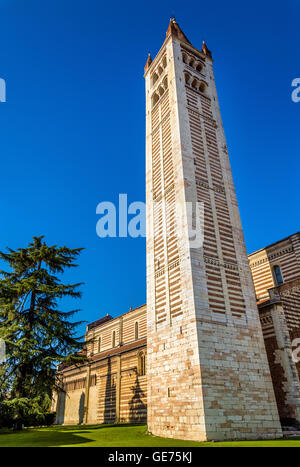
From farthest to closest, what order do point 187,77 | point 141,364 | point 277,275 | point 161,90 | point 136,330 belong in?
1. point 136,330
2. point 141,364
3. point 161,90
4. point 277,275
5. point 187,77

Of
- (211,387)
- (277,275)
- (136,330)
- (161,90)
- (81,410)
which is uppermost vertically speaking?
(161,90)

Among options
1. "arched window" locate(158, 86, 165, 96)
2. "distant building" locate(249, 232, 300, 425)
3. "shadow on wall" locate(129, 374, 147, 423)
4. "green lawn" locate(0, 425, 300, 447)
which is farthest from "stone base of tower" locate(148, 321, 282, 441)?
"arched window" locate(158, 86, 165, 96)

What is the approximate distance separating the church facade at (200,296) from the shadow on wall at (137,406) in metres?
0.07

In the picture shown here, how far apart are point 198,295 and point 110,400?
1919 centimetres

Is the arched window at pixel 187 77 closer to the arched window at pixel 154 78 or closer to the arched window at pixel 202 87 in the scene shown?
the arched window at pixel 202 87

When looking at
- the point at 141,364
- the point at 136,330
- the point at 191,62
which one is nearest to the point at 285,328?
the point at 141,364

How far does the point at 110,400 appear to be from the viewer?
28.1 metres

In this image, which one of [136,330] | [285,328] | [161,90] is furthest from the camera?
[136,330]

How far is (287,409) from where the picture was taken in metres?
15.1

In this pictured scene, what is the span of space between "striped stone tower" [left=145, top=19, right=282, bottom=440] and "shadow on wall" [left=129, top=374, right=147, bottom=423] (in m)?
10.7

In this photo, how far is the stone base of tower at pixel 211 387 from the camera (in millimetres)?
11914

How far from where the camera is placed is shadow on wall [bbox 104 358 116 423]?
27172 millimetres

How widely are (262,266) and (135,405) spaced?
14.3m

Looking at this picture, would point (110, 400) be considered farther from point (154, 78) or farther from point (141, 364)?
point (154, 78)
